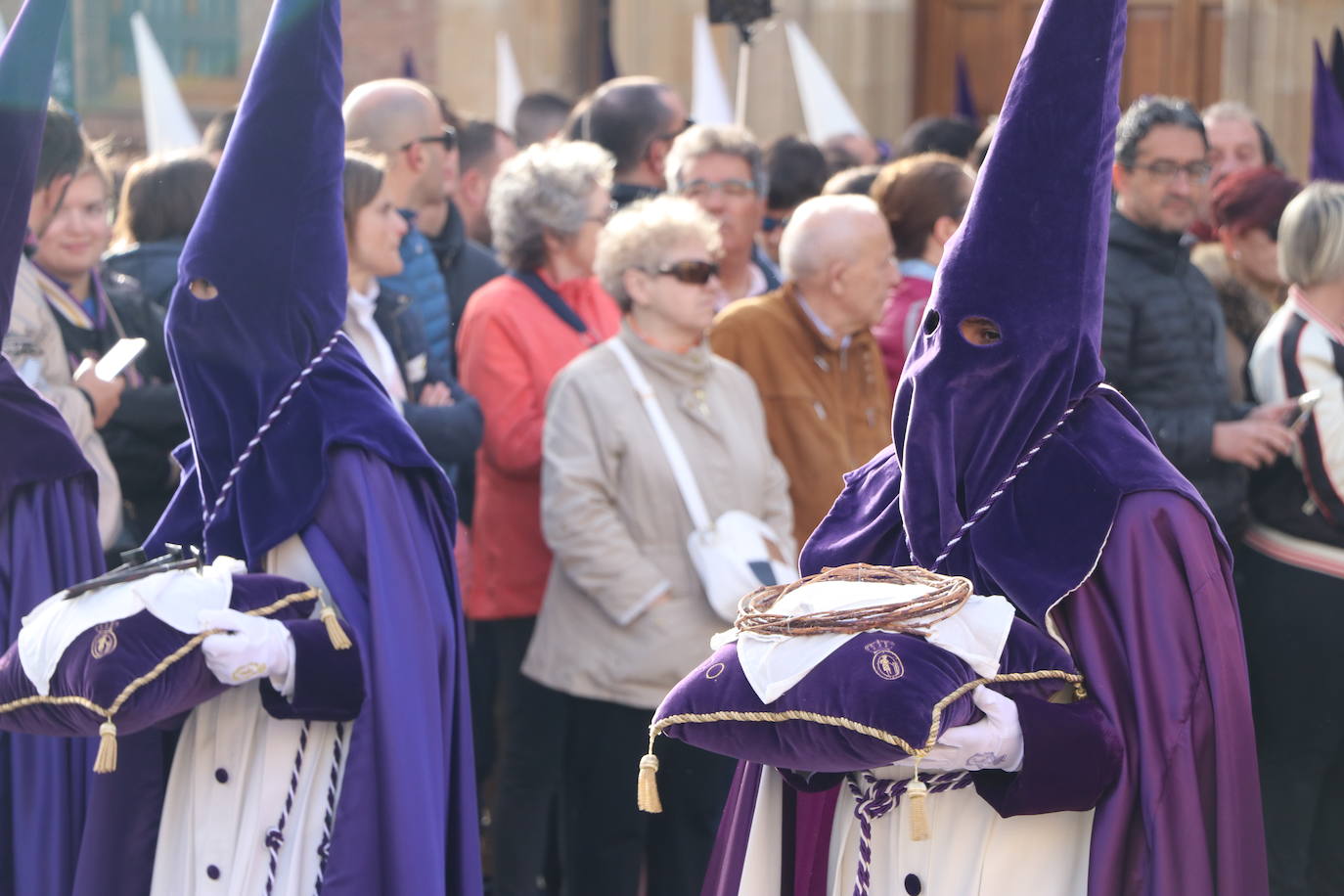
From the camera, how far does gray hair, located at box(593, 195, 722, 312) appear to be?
4.82 meters

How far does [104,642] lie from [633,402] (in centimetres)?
193

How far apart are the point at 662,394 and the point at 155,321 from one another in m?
1.50

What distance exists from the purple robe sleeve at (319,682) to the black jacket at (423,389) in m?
1.46

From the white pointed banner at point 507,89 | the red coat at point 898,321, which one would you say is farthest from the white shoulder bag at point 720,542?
the white pointed banner at point 507,89

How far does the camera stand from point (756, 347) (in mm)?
5180

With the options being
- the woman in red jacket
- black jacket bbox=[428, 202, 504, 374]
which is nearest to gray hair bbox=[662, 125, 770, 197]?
the woman in red jacket

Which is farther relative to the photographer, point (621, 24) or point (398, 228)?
point (621, 24)

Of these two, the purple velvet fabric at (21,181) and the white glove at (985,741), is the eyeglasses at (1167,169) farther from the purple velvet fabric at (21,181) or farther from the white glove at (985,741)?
the purple velvet fabric at (21,181)

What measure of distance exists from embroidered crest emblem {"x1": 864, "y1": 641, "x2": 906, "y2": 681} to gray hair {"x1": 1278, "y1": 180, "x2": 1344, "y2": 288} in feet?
9.51

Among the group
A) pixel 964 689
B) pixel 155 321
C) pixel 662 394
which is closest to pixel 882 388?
pixel 662 394

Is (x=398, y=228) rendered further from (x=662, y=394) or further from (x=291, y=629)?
(x=291, y=629)

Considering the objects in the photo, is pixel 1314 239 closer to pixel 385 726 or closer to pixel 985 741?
pixel 985 741

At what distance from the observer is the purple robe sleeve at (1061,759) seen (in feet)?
8.46

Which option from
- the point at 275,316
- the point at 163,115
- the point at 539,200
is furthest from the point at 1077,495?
the point at 163,115
